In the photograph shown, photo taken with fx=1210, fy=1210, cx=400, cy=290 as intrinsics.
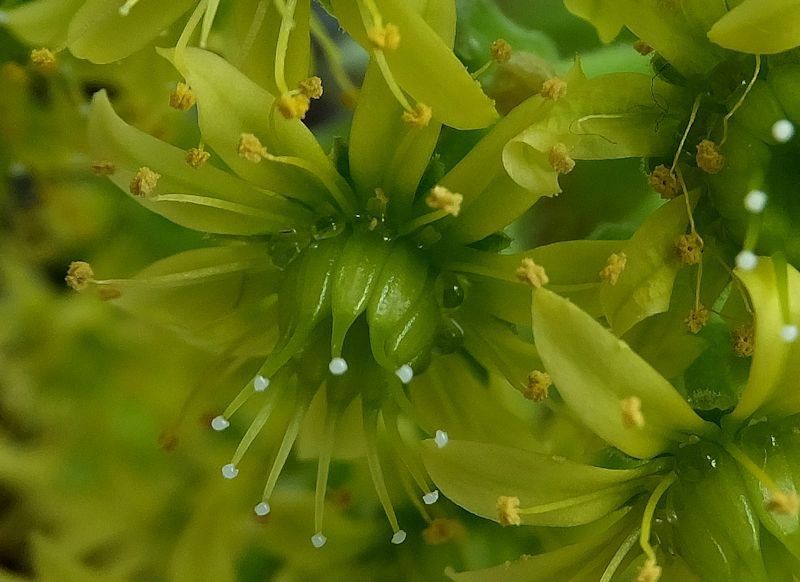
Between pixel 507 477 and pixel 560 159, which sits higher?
pixel 560 159

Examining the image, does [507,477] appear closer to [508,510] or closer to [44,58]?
[508,510]

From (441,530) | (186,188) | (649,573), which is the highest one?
(186,188)

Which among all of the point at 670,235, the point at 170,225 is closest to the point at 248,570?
the point at 170,225

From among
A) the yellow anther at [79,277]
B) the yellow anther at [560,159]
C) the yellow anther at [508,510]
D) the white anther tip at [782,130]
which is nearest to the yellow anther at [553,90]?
the yellow anther at [560,159]

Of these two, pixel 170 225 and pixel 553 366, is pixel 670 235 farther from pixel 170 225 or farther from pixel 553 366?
pixel 170 225

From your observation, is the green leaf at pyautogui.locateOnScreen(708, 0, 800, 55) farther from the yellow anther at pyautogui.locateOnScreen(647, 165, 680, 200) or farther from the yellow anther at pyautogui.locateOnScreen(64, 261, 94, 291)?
the yellow anther at pyautogui.locateOnScreen(64, 261, 94, 291)

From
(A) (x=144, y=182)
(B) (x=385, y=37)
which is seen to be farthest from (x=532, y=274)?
(A) (x=144, y=182)

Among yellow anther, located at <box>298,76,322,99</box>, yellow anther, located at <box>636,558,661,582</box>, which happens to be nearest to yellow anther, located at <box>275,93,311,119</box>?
yellow anther, located at <box>298,76,322,99</box>
